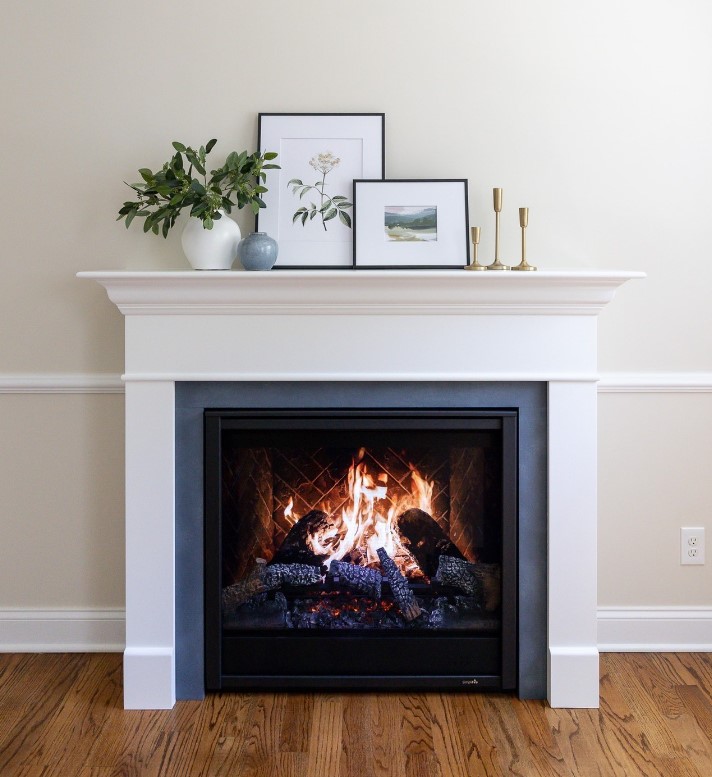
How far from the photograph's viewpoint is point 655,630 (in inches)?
103

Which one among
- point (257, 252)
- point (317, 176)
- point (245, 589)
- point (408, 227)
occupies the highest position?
point (317, 176)

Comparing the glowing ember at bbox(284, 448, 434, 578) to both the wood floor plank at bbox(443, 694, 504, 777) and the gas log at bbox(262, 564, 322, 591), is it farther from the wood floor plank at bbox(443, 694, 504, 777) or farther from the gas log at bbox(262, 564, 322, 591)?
the wood floor plank at bbox(443, 694, 504, 777)

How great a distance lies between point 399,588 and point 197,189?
49.9 inches

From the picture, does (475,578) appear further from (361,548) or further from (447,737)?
→ (447,737)

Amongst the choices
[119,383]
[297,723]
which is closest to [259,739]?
[297,723]

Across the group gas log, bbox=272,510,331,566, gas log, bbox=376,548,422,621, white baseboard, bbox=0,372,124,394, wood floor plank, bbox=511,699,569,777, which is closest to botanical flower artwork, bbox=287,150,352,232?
white baseboard, bbox=0,372,124,394

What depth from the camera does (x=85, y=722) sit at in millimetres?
2182

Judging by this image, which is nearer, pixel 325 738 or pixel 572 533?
pixel 325 738

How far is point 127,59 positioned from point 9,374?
1039 millimetres

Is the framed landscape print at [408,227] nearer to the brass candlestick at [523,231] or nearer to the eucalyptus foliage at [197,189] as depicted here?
the brass candlestick at [523,231]

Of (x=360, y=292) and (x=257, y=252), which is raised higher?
(x=257, y=252)

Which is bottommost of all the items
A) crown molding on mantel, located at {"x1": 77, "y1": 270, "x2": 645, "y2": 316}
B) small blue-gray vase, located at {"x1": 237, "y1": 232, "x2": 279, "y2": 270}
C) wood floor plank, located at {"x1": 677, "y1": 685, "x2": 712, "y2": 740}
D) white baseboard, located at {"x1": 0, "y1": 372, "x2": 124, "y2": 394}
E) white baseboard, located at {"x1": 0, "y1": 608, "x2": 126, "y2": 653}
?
wood floor plank, located at {"x1": 677, "y1": 685, "x2": 712, "y2": 740}

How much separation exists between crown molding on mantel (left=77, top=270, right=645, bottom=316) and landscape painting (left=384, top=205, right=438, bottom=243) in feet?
0.84

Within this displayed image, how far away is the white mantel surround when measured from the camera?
7.29 ft
